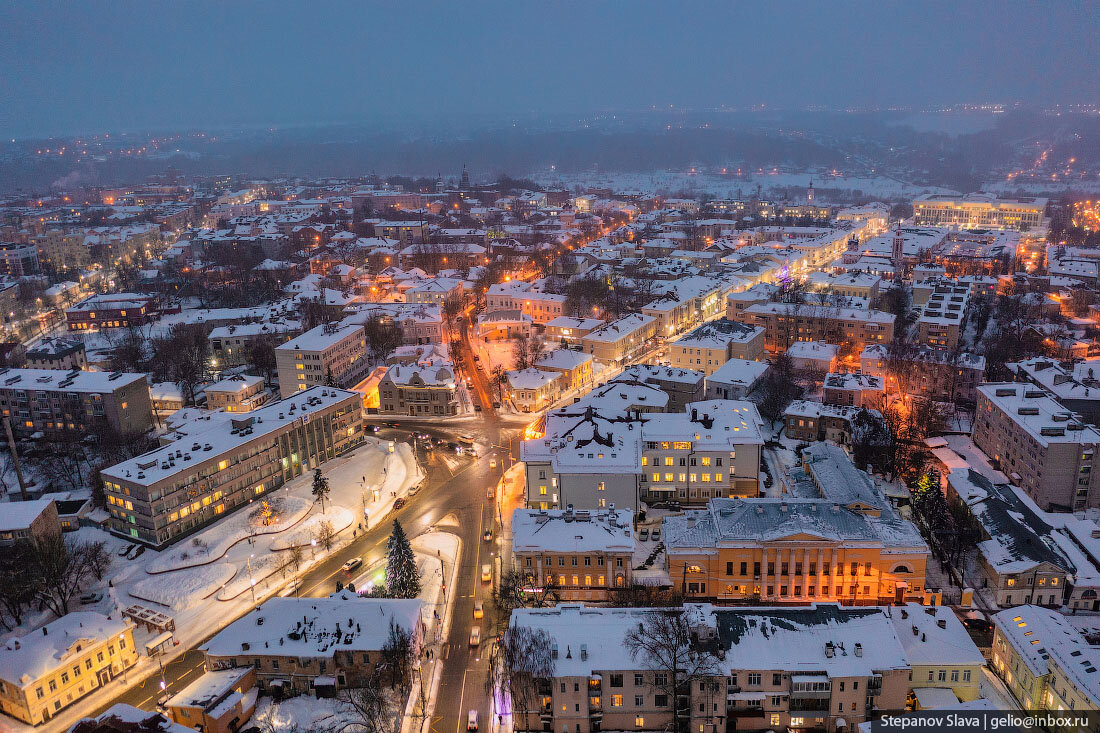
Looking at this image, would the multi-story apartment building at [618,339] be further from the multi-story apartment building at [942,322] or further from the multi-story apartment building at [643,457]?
the multi-story apartment building at [942,322]

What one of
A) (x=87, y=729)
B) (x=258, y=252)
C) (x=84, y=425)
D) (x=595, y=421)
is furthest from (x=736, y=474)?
(x=258, y=252)

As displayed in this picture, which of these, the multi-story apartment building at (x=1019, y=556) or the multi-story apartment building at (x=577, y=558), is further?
the multi-story apartment building at (x=1019, y=556)

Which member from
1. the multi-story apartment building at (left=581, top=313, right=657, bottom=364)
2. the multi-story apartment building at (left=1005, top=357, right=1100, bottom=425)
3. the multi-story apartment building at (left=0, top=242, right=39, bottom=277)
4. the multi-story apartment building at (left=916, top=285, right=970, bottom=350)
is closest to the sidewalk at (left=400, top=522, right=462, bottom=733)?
the multi-story apartment building at (left=581, top=313, right=657, bottom=364)

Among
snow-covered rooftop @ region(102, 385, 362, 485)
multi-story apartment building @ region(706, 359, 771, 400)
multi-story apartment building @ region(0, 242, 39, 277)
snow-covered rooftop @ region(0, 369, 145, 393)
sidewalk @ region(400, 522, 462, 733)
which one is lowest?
sidewalk @ region(400, 522, 462, 733)

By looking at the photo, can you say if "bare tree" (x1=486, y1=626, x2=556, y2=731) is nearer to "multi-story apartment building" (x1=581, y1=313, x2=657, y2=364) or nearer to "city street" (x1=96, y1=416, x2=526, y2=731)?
"city street" (x1=96, y1=416, x2=526, y2=731)

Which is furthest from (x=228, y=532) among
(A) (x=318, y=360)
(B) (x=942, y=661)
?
(B) (x=942, y=661)

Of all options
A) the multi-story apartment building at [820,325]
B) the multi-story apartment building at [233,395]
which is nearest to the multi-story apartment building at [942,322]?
the multi-story apartment building at [820,325]
